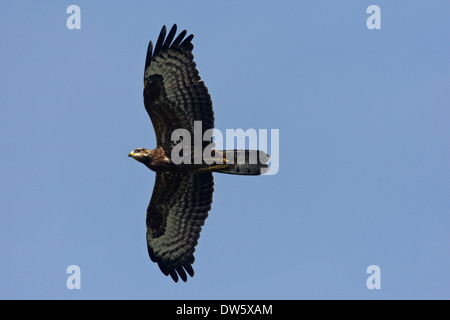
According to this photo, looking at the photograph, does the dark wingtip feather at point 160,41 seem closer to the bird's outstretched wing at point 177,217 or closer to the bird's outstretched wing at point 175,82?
the bird's outstretched wing at point 175,82

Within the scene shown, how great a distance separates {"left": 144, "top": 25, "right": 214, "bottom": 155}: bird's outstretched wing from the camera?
16500mm

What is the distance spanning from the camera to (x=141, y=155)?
16453 millimetres

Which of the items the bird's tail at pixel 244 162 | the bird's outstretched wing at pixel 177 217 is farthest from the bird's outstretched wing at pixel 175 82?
the bird's outstretched wing at pixel 177 217

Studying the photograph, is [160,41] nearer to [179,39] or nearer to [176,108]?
[179,39]

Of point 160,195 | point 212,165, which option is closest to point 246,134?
point 212,165

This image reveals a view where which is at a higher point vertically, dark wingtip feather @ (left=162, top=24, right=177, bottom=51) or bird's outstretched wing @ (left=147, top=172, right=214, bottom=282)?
dark wingtip feather @ (left=162, top=24, right=177, bottom=51)

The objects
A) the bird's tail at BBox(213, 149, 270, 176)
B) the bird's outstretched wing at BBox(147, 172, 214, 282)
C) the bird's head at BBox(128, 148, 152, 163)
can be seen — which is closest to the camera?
the bird's head at BBox(128, 148, 152, 163)

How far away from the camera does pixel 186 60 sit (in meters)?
16.5

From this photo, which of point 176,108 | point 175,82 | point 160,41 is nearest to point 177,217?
point 176,108

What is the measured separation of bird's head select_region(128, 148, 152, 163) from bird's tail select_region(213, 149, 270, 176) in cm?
132

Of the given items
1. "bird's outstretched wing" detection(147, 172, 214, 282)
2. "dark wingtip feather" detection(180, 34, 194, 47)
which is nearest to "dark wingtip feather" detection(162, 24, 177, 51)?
"dark wingtip feather" detection(180, 34, 194, 47)

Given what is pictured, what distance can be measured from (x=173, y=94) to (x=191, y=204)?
2437mm

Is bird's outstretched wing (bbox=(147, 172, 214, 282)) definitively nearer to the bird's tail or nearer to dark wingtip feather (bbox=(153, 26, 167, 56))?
the bird's tail

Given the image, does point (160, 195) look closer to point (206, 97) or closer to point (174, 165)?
point (174, 165)
